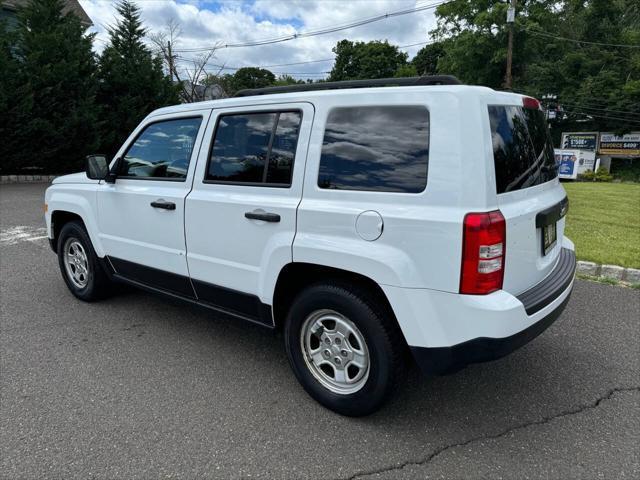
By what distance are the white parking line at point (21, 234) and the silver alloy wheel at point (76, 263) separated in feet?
10.1

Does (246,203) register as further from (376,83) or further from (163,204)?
(376,83)

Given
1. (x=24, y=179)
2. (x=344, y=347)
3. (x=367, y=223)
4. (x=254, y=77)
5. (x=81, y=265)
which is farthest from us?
(x=254, y=77)

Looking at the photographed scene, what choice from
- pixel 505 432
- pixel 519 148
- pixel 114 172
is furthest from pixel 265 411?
pixel 114 172

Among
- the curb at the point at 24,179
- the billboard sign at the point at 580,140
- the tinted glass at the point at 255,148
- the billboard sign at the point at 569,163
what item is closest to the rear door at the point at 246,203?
the tinted glass at the point at 255,148

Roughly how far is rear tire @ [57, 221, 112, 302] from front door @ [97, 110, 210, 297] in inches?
14.1

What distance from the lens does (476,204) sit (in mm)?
2191

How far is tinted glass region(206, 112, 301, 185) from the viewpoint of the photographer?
286 cm

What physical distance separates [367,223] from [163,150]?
6.70ft

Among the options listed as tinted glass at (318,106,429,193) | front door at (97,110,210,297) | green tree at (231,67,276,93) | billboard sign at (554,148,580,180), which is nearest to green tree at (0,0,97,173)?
front door at (97,110,210,297)

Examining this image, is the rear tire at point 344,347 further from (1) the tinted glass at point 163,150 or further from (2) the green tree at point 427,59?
(2) the green tree at point 427,59

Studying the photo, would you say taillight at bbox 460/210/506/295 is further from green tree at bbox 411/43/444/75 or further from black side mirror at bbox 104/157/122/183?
green tree at bbox 411/43/444/75

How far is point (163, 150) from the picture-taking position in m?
3.67

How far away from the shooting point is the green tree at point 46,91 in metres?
13.3

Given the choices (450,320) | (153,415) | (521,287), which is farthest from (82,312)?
(521,287)
